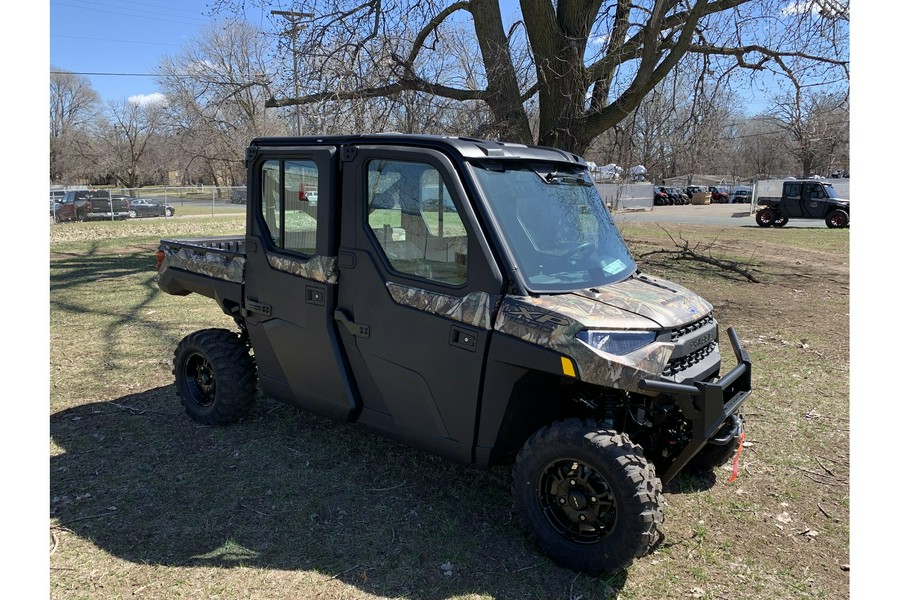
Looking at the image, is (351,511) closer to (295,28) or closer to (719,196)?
(295,28)

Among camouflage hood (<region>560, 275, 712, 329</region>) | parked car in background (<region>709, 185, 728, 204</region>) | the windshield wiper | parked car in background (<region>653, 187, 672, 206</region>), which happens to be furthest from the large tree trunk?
parked car in background (<region>709, 185, 728, 204</region>)

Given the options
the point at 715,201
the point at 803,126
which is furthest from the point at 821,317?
the point at 715,201

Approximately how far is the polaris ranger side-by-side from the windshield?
0.5 inches

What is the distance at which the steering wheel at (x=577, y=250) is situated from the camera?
3840 mm

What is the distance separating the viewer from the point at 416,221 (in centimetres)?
378

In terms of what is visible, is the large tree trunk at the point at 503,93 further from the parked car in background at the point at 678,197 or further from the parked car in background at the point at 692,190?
the parked car in background at the point at 692,190

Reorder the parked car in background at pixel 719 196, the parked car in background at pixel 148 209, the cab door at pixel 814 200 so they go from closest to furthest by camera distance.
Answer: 1. the cab door at pixel 814 200
2. the parked car in background at pixel 148 209
3. the parked car in background at pixel 719 196

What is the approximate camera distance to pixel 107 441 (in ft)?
16.3

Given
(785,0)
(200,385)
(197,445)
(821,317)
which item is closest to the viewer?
(197,445)

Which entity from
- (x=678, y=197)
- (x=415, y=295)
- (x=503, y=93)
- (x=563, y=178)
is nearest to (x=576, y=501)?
(x=415, y=295)

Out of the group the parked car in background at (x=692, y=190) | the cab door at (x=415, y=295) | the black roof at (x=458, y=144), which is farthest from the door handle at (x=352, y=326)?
the parked car in background at (x=692, y=190)

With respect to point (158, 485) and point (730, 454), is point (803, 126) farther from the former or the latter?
point (158, 485)

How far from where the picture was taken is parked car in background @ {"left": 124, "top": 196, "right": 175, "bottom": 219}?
3030cm

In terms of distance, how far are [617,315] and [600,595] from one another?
1.40 metres
